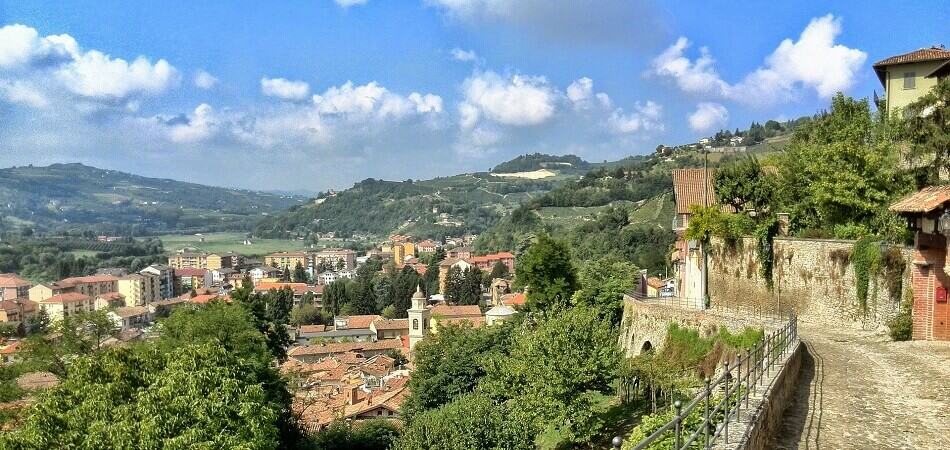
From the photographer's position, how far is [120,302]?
144 m

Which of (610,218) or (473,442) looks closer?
(473,442)

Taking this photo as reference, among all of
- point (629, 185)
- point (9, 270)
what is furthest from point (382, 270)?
point (9, 270)

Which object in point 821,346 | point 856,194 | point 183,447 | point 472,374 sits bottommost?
A: point 472,374

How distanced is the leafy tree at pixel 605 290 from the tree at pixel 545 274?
8.37ft

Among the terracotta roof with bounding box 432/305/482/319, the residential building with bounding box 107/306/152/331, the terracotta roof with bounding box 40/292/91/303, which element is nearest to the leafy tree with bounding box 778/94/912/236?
the terracotta roof with bounding box 432/305/482/319

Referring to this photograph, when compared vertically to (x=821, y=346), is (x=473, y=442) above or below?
below

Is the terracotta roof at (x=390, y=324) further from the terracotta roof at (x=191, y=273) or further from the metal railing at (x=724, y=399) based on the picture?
the terracotta roof at (x=191, y=273)

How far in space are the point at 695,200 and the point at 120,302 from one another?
143 metres

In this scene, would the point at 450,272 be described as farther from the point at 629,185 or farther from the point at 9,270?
the point at 9,270

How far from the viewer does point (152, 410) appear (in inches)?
688

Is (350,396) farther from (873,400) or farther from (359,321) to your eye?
(359,321)

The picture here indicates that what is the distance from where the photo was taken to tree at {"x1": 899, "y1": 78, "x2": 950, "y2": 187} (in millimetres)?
18844

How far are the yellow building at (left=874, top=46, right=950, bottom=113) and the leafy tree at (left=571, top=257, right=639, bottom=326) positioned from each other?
15.4 meters

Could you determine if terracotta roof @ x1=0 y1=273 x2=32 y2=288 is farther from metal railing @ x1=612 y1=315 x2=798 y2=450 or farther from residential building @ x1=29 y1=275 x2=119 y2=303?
metal railing @ x1=612 y1=315 x2=798 y2=450
